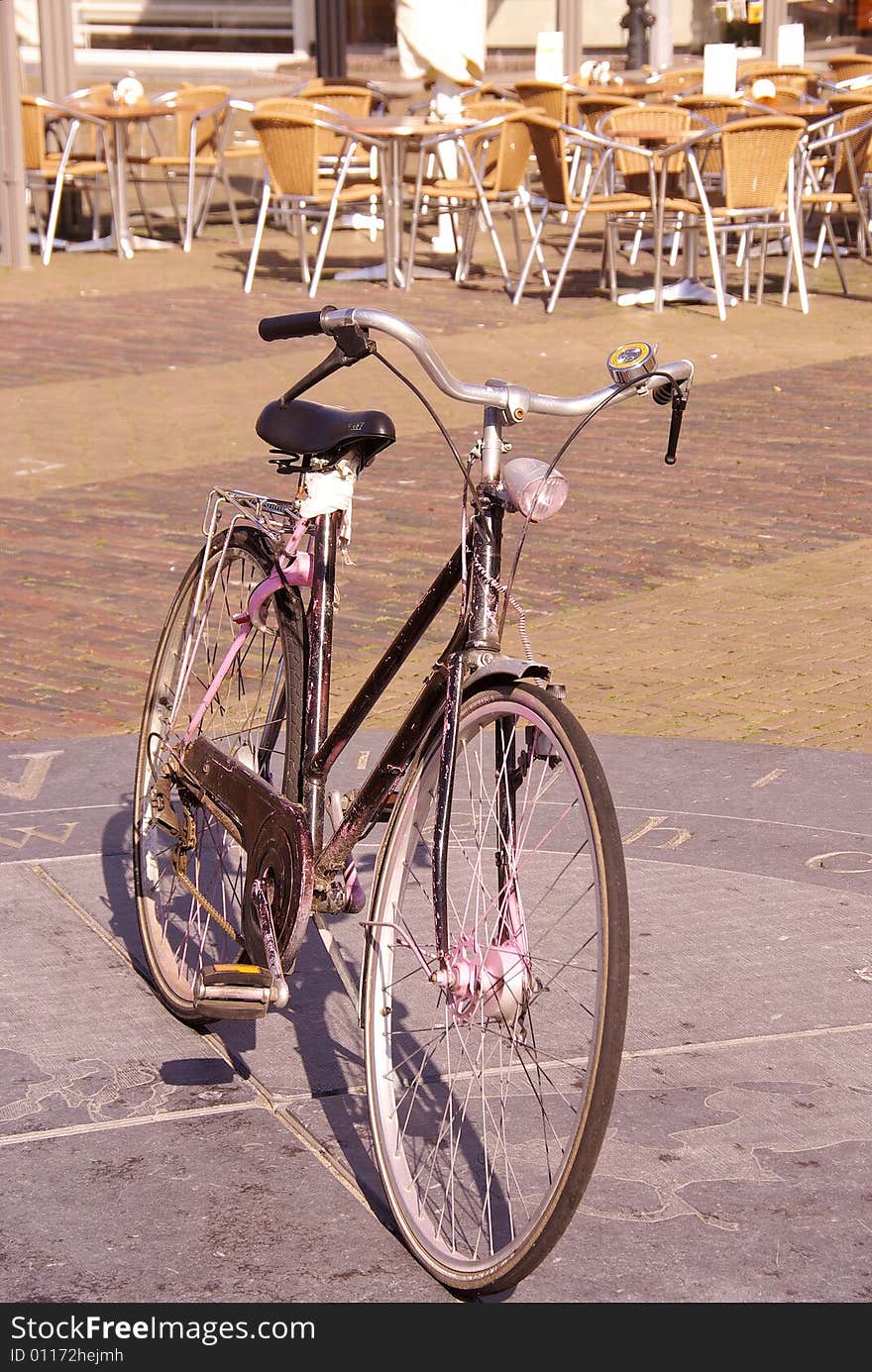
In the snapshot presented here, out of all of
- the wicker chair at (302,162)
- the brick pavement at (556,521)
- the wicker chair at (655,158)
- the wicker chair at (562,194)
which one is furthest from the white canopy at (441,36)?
the brick pavement at (556,521)

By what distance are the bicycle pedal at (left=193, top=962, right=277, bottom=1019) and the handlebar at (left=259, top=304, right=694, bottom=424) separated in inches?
37.1

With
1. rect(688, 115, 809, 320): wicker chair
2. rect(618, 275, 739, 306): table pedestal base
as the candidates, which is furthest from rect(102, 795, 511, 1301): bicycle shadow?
rect(618, 275, 739, 306): table pedestal base

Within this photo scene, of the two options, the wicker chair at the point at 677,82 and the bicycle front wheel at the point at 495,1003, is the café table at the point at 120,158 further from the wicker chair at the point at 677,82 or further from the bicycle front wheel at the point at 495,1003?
the bicycle front wheel at the point at 495,1003

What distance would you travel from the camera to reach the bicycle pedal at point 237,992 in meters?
2.96

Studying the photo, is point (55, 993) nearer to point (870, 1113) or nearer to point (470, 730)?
point (470, 730)

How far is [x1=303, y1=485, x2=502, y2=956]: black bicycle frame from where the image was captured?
2619mm

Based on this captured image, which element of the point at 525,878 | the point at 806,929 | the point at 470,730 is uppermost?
the point at 470,730

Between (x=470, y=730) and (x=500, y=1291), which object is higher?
(x=470, y=730)

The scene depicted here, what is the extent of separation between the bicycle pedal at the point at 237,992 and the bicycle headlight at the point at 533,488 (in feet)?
2.82

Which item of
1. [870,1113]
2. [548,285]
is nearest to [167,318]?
[548,285]

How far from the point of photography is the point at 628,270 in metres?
13.2

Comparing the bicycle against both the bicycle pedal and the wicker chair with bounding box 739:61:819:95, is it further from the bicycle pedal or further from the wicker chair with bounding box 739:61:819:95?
the wicker chair with bounding box 739:61:819:95

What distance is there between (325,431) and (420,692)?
428 mm
